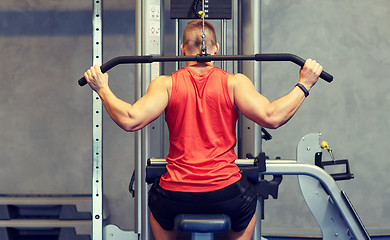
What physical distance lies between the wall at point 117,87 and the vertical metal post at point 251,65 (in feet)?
4.18

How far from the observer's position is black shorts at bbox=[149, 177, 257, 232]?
149 cm

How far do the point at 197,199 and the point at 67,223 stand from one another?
2003 mm

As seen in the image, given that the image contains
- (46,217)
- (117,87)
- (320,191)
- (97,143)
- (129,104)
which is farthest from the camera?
(117,87)

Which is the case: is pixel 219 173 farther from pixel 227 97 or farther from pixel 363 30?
pixel 363 30

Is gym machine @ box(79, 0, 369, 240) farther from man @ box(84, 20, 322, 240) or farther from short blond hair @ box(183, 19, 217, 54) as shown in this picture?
man @ box(84, 20, 322, 240)

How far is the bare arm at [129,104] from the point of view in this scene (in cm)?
145

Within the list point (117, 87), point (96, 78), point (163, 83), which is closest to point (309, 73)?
point (163, 83)

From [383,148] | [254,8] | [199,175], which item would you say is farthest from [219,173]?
[383,148]

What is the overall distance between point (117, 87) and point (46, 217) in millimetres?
1210

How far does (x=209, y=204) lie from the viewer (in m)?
1.50

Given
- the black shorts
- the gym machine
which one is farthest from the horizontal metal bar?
the gym machine

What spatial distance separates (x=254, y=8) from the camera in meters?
2.22

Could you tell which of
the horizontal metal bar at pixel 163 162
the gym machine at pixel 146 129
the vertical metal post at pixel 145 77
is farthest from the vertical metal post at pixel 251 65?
the vertical metal post at pixel 145 77

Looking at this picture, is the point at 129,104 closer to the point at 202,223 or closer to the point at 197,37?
the point at 197,37
